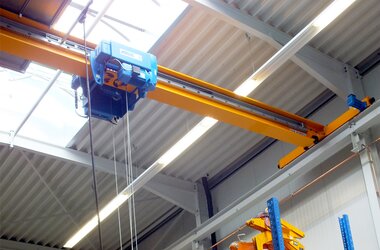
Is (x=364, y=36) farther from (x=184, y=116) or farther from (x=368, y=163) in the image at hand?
(x=184, y=116)

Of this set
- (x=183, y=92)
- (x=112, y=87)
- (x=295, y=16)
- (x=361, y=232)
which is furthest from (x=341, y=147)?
(x=112, y=87)

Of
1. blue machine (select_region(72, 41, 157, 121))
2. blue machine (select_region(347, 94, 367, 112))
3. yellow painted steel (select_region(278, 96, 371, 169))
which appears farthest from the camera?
yellow painted steel (select_region(278, 96, 371, 169))

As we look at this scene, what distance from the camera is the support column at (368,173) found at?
29.9 feet

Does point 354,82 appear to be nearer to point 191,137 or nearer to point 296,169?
point 296,169

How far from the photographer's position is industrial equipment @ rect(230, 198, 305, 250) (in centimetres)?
744

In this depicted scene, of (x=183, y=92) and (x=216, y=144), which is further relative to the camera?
(x=216, y=144)

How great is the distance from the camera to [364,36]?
10266 mm

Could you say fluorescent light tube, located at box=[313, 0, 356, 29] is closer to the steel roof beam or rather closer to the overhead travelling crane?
the overhead travelling crane

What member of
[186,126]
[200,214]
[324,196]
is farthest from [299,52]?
[200,214]

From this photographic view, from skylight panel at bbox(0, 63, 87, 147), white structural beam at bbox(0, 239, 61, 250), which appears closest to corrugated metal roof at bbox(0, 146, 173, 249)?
white structural beam at bbox(0, 239, 61, 250)

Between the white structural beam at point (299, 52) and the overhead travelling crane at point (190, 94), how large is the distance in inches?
31.1

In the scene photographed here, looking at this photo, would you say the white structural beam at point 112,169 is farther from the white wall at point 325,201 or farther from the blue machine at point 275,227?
the blue machine at point 275,227

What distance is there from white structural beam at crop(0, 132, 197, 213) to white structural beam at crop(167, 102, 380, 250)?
0.94 meters

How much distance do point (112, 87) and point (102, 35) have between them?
4190 millimetres
